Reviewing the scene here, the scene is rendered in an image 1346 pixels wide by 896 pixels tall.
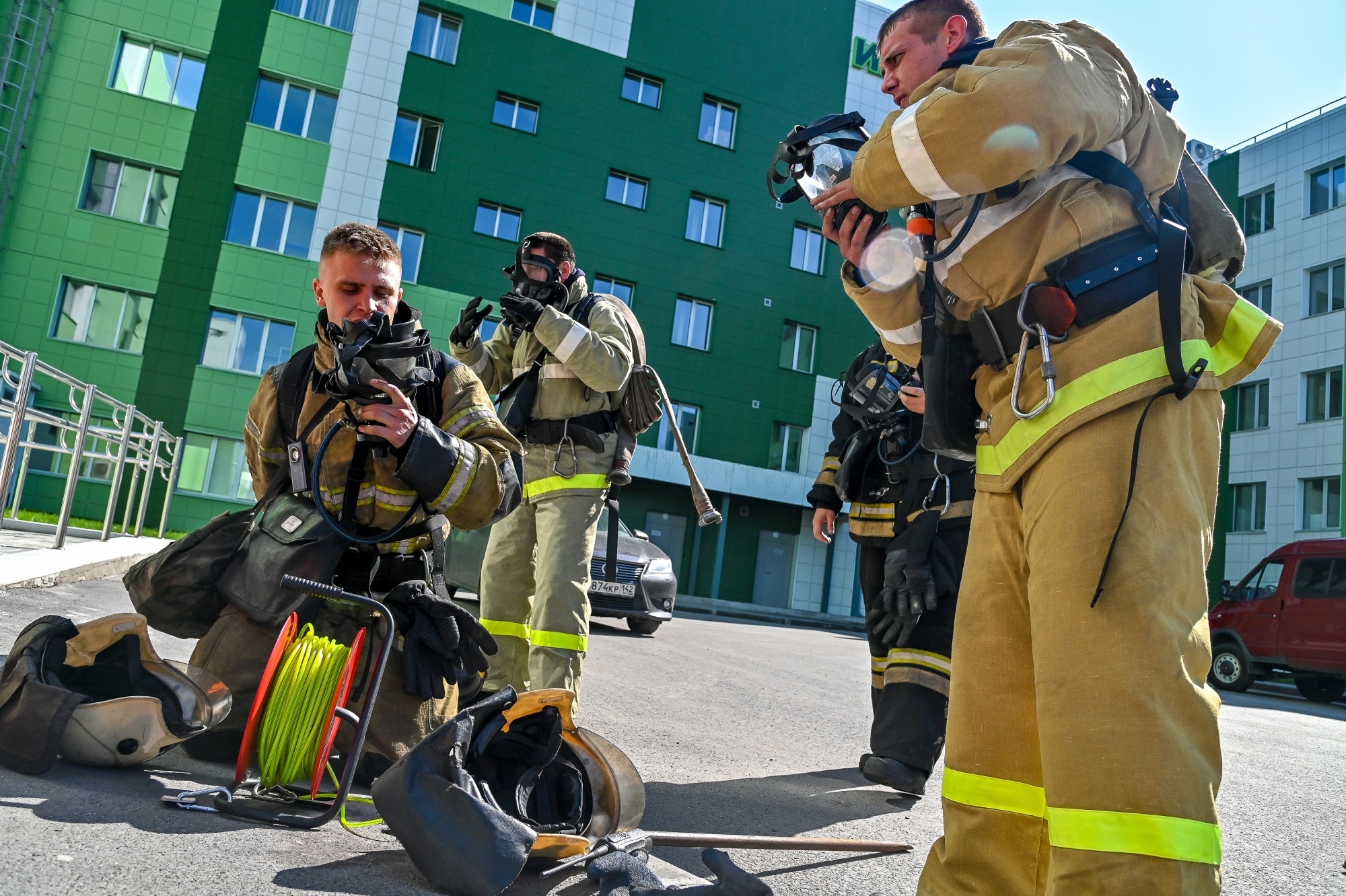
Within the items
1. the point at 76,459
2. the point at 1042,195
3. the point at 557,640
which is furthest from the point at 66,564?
the point at 1042,195

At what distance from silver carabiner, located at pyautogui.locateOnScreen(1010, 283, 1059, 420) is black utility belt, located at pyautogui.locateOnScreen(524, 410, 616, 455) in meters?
2.57

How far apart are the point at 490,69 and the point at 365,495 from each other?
981 inches

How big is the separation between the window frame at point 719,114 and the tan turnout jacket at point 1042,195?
27.4 meters

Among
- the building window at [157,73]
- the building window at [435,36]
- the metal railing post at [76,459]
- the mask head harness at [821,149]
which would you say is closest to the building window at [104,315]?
the building window at [157,73]

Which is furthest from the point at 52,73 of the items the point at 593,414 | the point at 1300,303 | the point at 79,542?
the point at 1300,303

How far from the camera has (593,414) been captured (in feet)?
14.8

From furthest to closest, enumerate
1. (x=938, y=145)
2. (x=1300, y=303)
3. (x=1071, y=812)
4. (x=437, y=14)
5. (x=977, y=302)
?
(x=1300, y=303)
(x=437, y=14)
(x=977, y=302)
(x=938, y=145)
(x=1071, y=812)

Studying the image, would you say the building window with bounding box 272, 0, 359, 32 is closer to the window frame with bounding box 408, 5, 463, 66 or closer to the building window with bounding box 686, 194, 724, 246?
the window frame with bounding box 408, 5, 463, 66

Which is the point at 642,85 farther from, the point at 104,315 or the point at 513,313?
the point at 513,313

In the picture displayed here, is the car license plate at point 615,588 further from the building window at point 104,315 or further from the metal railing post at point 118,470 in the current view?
the building window at point 104,315

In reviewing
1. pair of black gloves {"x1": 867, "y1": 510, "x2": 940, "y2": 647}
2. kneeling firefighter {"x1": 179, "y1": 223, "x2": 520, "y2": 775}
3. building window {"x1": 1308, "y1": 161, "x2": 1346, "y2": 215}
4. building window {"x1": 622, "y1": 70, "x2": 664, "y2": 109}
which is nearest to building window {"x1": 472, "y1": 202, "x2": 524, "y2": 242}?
building window {"x1": 622, "y1": 70, "x2": 664, "y2": 109}

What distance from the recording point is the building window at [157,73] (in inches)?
898

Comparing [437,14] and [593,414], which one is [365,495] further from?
[437,14]

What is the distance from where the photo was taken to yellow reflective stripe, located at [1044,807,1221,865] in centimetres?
158
